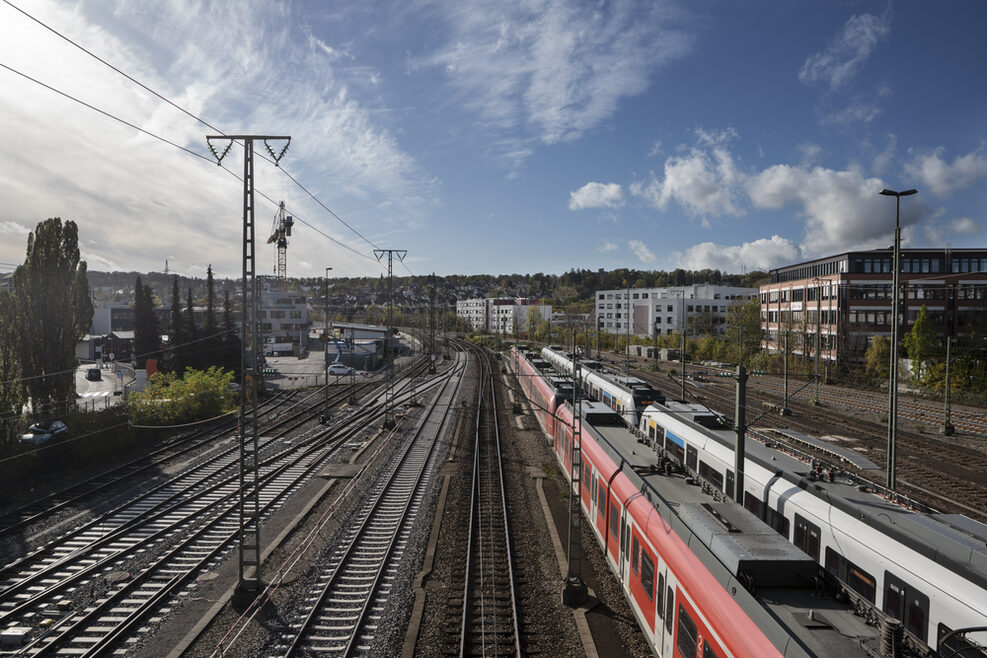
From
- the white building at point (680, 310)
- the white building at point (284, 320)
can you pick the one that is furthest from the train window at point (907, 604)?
the white building at point (284, 320)

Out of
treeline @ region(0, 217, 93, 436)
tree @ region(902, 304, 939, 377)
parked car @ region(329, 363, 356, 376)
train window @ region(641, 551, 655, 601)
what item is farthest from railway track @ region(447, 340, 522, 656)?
parked car @ region(329, 363, 356, 376)

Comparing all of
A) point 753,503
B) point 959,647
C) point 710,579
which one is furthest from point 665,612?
point 753,503

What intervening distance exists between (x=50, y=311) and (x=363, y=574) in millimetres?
25758

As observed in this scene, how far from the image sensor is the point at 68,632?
Result: 11.8 m

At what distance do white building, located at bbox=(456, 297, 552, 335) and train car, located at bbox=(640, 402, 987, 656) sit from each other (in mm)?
106084

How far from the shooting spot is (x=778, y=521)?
11680mm

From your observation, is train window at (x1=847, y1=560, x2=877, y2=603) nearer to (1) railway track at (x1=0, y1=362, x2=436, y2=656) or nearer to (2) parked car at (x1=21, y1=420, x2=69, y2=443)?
(1) railway track at (x1=0, y1=362, x2=436, y2=656)

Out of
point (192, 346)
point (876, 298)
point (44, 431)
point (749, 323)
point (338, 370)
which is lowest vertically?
point (44, 431)

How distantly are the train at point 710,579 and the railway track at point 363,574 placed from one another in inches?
232

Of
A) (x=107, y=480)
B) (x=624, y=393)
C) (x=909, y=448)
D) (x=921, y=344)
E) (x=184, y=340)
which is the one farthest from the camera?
(x=184, y=340)

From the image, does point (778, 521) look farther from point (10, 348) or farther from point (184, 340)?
point (184, 340)

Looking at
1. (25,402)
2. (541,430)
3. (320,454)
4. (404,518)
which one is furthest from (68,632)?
(541,430)

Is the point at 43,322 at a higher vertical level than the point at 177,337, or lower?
higher

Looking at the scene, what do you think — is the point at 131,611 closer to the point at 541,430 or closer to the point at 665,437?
the point at 665,437
